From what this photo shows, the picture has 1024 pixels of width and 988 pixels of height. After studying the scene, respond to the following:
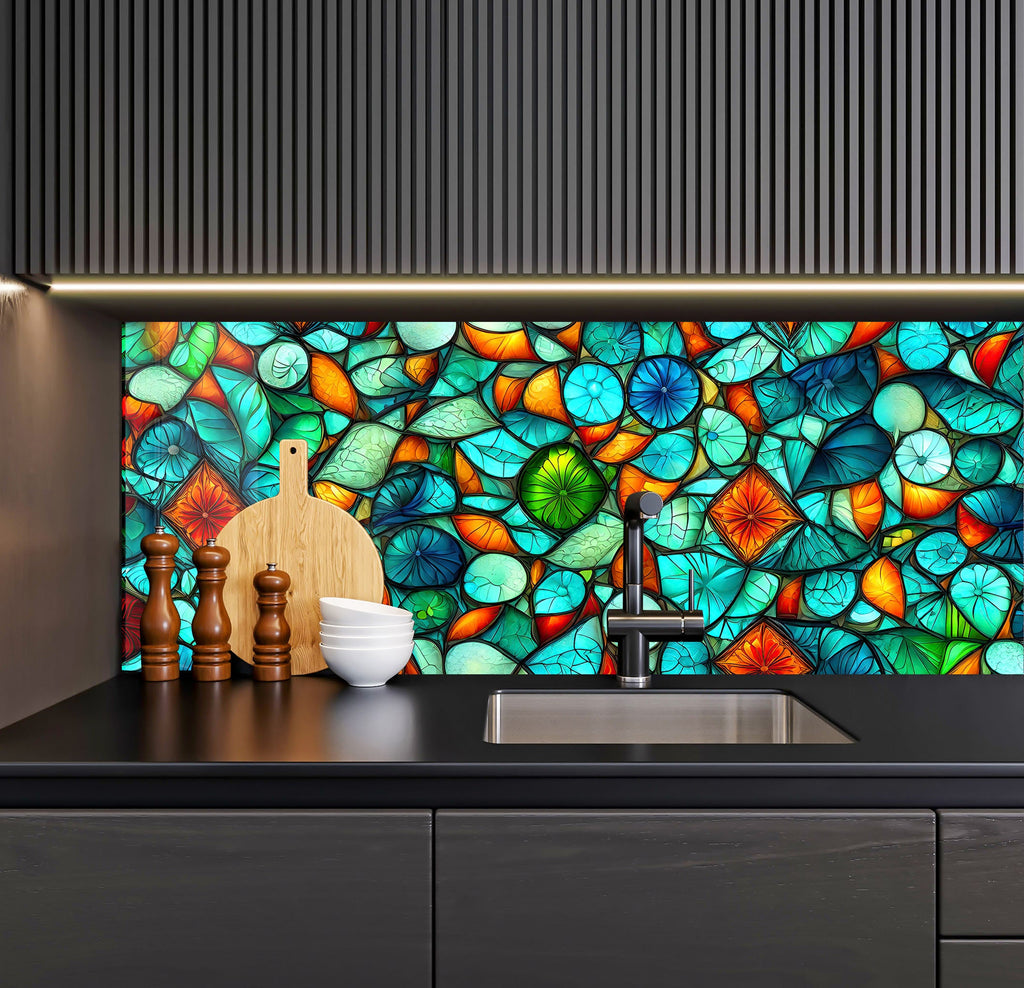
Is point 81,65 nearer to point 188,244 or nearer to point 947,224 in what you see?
point 188,244

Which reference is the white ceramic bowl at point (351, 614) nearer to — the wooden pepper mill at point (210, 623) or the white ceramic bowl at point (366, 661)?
the white ceramic bowl at point (366, 661)

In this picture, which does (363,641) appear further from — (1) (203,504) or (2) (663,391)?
(2) (663,391)

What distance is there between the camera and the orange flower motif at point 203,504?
5.77 feet

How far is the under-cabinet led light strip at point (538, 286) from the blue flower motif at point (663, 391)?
0.97ft

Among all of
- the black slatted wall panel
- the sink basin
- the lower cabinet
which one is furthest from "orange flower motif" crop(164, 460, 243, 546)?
the lower cabinet

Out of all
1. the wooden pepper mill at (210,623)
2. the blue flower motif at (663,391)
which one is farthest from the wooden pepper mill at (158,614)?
the blue flower motif at (663,391)

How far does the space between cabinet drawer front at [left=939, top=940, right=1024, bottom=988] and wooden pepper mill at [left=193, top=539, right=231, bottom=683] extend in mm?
1294

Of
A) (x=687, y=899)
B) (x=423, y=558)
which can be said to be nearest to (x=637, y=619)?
(x=423, y=558)

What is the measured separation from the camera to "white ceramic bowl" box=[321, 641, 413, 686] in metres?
1.55

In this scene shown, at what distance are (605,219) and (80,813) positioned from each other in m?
1.15

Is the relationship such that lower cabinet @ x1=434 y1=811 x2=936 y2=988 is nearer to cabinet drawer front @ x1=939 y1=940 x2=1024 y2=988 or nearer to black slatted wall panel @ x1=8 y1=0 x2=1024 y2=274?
cabinet drawer front @ x1=939 y1=940 x2=1024 y2=988

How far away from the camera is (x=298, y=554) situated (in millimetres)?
1723

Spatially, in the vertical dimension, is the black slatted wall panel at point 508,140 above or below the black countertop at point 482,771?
above

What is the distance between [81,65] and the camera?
52.9 inches
